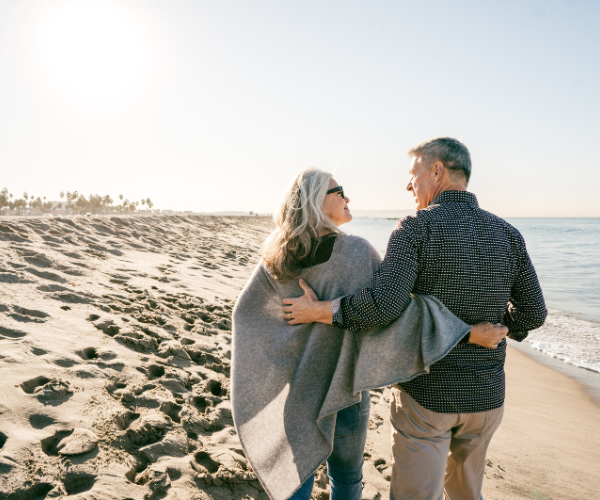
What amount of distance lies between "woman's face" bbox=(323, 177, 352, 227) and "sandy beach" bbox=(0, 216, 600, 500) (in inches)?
69.7

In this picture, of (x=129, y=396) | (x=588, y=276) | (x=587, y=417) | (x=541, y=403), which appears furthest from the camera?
(x=588, y=276)

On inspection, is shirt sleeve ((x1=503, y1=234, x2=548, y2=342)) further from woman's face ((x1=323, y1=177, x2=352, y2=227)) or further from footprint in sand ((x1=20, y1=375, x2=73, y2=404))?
footprint in sand ((x1=20, y1=375, x2=73, y2=404))

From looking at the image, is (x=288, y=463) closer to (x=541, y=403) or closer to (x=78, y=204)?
(x=541, y=403)

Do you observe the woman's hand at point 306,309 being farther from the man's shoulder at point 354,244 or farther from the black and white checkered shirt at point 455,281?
the man's shoulder at point 354,244

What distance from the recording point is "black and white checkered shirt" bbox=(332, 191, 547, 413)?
1.77m

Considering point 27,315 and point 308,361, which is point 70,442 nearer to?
point 308,361

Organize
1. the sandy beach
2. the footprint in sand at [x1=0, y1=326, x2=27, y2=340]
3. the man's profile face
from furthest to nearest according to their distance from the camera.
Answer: the footprint in sand at [x1=0, y1=326, x2=27, y2=340]
the sandy beach
the man's profile face

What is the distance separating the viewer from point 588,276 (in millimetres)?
16109

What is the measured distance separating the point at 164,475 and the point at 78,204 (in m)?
52.2

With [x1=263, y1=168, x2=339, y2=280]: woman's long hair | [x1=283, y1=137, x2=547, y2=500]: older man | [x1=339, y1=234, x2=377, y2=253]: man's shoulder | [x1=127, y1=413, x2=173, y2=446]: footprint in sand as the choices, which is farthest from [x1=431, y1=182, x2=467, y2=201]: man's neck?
[x1=127, y1=413, x2=173, y2=446]: footprint in sand

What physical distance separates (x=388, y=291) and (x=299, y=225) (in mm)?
545

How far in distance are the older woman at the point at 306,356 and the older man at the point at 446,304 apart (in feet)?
0.35

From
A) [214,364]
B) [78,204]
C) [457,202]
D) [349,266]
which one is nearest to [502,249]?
[457,202]

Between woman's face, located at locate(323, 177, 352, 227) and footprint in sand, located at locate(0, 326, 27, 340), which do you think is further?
footprint in sand, located at locate(0, 326, 27, 340)
